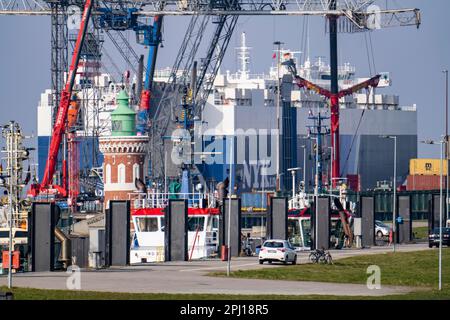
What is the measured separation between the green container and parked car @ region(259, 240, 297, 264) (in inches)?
1085

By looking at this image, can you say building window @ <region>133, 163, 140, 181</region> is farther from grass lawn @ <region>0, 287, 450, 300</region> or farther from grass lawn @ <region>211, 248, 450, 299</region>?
grass lawn @ <region>0, 287, 450, 300</region>

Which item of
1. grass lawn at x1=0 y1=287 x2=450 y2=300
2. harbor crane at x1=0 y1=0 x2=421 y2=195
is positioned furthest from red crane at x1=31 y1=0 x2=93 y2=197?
grass lawn at x1=0 y1=287 x2=450 y2=300

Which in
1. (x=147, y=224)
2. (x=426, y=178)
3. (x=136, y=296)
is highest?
(x=426, y=178)

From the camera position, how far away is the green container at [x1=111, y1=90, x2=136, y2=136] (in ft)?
353

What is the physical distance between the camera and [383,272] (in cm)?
7469

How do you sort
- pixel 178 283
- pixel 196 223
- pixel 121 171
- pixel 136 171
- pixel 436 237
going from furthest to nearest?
pixel 136 171, pixel 121 171, pixel 436 237, pixel 196 223, pixel 178 283

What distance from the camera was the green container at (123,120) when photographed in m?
108

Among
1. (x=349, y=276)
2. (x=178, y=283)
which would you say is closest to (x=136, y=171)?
(x=349, y=276)

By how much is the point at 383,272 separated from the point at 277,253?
7.89 meters

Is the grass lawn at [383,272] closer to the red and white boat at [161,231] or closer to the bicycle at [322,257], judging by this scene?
the bicycle at [322,257]

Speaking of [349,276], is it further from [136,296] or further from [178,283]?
[136,296]

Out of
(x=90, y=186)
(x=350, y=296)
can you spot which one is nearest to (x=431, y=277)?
(x=350, y=296)

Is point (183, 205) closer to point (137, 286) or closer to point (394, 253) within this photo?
point (394, 253)

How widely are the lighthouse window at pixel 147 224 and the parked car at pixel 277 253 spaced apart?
14.3 metres
